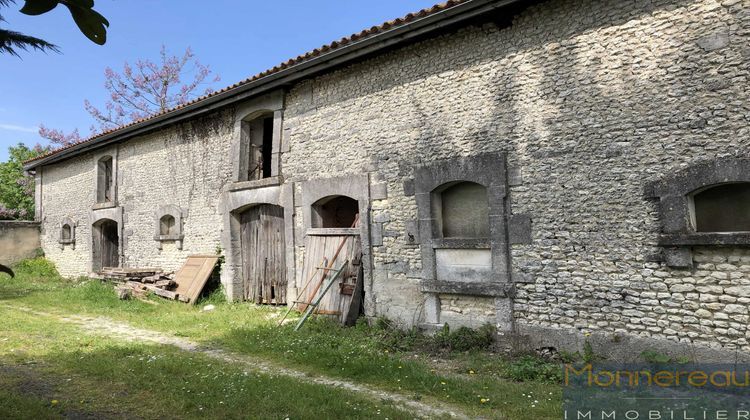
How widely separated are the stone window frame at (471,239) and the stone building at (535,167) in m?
0.02

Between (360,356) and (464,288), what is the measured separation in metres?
1.66

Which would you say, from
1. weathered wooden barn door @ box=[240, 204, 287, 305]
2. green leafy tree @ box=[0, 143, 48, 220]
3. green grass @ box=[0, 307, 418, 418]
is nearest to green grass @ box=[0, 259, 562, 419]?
weathered wooden barn door @ box=[240, 204, 287, 305]

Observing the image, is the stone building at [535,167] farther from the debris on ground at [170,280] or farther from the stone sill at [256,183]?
the debris on ground at [170,280]

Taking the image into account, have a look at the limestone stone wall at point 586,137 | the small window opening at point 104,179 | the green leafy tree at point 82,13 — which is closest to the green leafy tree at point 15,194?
the small window opening at point 104,179

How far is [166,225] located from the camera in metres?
11.5

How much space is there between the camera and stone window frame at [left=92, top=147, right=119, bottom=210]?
12.6 metres

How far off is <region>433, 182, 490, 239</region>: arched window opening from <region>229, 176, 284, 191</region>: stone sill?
3375 millimetres

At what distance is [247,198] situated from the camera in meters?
9.28

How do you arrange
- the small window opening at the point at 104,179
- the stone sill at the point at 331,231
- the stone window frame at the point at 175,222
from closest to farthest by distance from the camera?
the stone sill at the point at 331,231 < the stone window frame at the point at 175,222 < the small window opening at the point at 104,179

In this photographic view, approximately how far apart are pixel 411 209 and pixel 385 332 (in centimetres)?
181

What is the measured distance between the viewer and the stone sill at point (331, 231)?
759 cm

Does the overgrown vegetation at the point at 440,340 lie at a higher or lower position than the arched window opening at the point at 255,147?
lower

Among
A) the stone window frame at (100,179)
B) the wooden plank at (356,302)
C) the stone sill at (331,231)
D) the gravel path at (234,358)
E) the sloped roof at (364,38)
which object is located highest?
the sloped roof at (364,38)

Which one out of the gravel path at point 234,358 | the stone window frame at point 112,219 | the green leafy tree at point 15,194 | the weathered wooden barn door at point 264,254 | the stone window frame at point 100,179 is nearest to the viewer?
the gravel path at point 234,358
